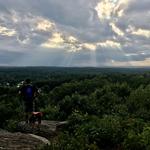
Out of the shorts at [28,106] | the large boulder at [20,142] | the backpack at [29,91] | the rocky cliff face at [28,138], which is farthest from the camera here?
the shorts at [28,106]

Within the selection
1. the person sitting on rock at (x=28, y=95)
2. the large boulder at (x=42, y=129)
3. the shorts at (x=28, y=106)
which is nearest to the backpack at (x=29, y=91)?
the person sitting on rock at (x=28, y=95)

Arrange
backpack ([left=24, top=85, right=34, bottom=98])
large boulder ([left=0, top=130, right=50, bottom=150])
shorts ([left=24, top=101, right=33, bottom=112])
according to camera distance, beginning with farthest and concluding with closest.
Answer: shorts ([left=24, top=101, right=33, bottom=112]) < backpack ([left=24, top=85, right=34, bottom=98]) < large boulder ([left=0, top=130, right=50, bottom=150])

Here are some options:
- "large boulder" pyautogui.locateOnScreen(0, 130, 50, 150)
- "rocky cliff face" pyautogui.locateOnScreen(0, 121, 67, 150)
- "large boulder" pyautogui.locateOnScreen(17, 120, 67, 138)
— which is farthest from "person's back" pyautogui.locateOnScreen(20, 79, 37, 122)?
"large boulder" pyautogui.locateOnScreen(0, 130, 50, 150)

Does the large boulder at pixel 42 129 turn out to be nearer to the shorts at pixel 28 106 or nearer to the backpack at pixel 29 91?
the shorts at pixel 28 106

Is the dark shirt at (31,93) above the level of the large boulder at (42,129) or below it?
above

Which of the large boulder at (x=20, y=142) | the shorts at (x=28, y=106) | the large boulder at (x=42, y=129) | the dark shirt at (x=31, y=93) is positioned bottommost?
the large boulder at (x=42, y=129)

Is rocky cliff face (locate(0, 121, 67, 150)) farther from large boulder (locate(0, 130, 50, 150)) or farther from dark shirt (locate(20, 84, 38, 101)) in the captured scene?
dark shirt (locate(20, 84, 38, 101))

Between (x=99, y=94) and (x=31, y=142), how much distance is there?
5656 cm

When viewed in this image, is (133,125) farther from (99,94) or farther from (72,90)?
(72,90)

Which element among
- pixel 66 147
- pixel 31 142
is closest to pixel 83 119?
pixel 31 142

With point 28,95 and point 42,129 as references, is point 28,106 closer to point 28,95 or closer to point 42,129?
point 28,95

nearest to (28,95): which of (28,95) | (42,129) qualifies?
(28,95)

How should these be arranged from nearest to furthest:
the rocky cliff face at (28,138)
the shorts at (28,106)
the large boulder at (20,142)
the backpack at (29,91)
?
1. the large boulder at (20,142)
2. the rocky cliff face at (28,138)
3. the backpack at (29,91)
4. the shorts at (28,106)

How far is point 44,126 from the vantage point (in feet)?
54.6
